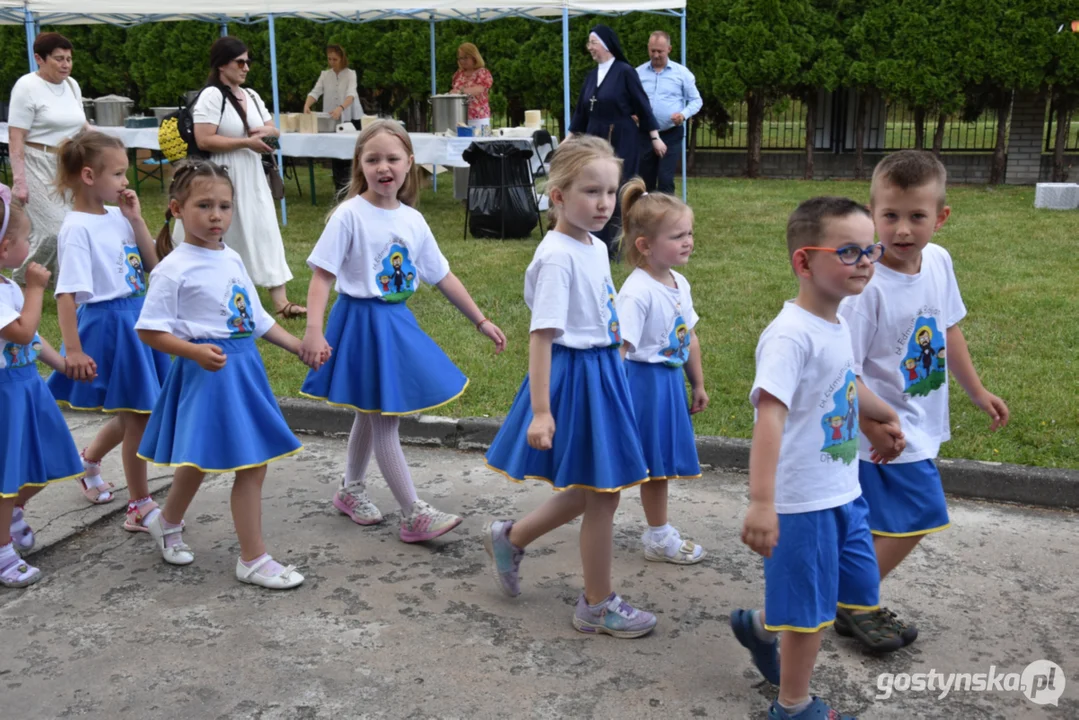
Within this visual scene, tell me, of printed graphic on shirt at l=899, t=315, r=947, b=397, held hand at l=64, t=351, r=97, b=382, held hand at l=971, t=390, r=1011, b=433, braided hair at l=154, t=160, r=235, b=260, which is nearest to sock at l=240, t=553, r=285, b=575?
held hand at l=64, t=351, r=97, b=382

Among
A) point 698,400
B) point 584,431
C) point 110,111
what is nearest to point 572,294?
point 584,431

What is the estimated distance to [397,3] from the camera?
12.1 m

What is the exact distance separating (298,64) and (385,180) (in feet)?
54.3

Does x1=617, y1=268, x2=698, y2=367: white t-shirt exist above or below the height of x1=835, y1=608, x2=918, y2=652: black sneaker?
above

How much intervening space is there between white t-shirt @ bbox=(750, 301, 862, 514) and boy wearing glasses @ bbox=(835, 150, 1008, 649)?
357mm

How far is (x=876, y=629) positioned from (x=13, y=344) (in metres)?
3.05

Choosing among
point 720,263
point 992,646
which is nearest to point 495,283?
point 720,263

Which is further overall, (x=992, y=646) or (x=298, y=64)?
(x=298, y=64)

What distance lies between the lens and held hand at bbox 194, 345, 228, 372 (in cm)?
363

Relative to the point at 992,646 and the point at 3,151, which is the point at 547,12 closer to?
the point at 3,151

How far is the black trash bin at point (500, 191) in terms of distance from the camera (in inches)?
452

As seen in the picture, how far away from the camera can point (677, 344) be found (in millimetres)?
3873

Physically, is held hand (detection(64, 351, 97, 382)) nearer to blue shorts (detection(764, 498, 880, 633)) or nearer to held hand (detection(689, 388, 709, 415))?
held hand (detection(689, 388, 709, 415))
